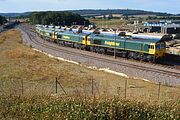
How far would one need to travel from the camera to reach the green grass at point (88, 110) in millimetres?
13172

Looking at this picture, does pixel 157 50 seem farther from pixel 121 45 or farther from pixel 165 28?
pixel 165 28

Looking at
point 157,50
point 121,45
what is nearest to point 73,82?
point 157,50

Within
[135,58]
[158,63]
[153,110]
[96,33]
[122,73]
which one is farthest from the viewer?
[96,33]

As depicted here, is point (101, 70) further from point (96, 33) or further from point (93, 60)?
point (96, 33)

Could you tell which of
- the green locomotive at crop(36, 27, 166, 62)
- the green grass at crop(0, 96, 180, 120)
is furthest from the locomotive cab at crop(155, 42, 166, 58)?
the green grass at crop(0, 96, 180, 120)

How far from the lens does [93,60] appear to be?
177 ft

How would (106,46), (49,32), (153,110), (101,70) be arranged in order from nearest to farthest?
(153,110)
(101,70)
(106,46)
(49,32)

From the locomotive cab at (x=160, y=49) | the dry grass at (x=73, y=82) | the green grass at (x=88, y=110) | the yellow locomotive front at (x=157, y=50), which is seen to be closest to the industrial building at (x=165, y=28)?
the locomotive cab at (x=160, y=49)

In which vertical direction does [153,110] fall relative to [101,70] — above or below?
above

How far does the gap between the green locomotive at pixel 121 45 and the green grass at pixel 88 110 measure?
115 feet

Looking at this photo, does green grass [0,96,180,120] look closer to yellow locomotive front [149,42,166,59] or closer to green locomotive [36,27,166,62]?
yellow locomotive front [149,42,166,59]

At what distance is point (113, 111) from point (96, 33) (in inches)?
2250

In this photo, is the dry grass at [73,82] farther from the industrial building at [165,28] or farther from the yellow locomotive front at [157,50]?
the industrial building at [165,28]

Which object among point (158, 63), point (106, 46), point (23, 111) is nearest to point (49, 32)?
point (106, 46)
